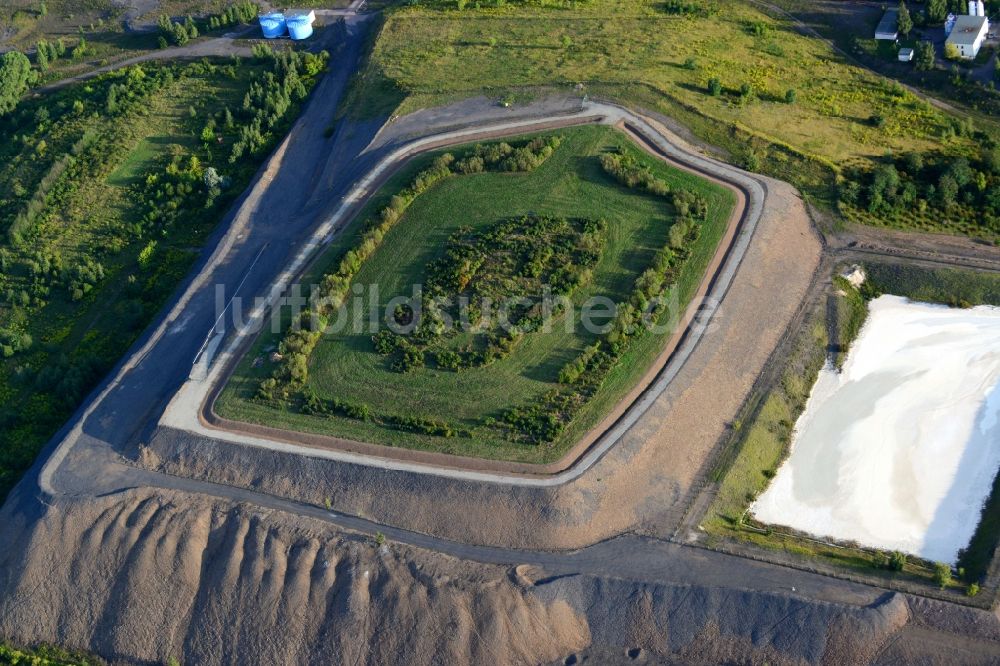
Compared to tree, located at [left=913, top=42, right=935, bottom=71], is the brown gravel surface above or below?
below

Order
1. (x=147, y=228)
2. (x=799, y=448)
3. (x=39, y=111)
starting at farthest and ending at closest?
(x=39, y=111) → (x=147, y=228) → (x=799, y=448)

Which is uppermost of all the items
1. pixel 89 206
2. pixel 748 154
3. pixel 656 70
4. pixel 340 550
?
pixel 656 70

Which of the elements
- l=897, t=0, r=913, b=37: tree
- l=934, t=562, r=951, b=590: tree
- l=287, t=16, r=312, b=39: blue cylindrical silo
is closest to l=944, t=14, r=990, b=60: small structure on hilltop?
l=897, t=0, r=913, b=37: tree

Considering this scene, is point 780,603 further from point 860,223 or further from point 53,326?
point 53,326

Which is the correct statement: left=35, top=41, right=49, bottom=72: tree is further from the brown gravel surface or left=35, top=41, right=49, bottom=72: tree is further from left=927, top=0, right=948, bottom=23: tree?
left=927, top=0, right=948, bottom=23: tree

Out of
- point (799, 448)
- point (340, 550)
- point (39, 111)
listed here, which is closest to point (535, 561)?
point (340, 550)

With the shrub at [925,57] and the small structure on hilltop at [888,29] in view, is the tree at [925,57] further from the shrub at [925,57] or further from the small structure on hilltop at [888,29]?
the small structure on hilltop at [888,29]

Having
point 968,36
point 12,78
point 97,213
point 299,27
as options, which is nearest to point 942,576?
point 968,36

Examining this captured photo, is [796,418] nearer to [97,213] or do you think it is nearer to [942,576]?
[942,576]
